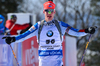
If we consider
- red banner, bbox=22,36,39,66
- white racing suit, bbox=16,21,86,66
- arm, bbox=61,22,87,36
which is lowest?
red banner, bbox=22,36,39,66

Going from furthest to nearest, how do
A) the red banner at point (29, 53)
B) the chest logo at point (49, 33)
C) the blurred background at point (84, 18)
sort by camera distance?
the blurred background at point (84, 18) < the red banner at point (29, 53) < the chest logo at point (49, 33)

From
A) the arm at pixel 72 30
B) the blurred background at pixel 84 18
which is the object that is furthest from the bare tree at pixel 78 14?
the arm at pixel 72 30

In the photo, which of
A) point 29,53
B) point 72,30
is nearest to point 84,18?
point 29,53

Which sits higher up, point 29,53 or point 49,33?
point 49,33

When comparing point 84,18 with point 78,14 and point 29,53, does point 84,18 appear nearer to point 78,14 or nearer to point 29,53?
point 78,14

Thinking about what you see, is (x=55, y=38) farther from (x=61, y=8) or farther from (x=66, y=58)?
(x=61, y=8)

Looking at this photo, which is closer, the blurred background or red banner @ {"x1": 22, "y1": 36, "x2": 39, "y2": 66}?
red banner @ {"x1": 22, "y1": 36, "x2": 39, "y2": 66}

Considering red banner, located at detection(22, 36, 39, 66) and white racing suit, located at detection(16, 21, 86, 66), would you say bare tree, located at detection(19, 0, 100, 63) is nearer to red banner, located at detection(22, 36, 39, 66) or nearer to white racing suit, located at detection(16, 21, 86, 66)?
red banner, located at detection(22, 36, 39, 66)

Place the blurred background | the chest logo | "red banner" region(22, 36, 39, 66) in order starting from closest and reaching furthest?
the chest logo
"red banner" region(22, 36, 39, 66)
the blurred background

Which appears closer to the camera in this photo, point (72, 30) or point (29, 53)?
point (72, 30)

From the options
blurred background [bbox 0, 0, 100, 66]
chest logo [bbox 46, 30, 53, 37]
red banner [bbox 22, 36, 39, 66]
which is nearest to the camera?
chest logo [bbox 46, 30, 53, 37]

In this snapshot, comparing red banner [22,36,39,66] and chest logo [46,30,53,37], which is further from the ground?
chest logo [46,30,53,37]

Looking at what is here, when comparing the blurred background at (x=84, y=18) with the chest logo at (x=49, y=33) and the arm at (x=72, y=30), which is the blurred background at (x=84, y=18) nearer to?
the arm at (x=72, y=30)

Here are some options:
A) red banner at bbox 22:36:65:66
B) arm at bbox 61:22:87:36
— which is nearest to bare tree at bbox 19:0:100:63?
red banner at bbox 22:36:65:66
